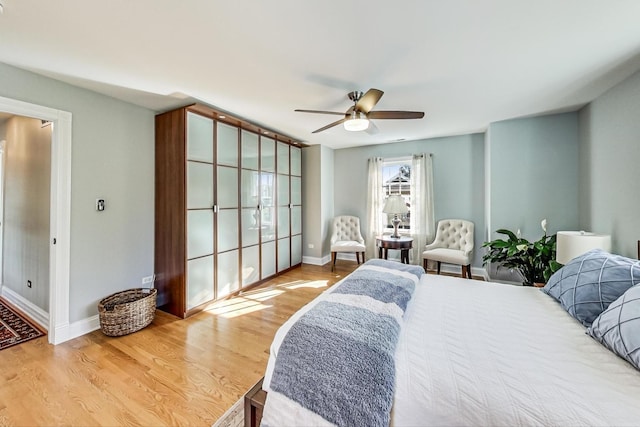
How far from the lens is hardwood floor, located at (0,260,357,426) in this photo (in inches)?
61.2

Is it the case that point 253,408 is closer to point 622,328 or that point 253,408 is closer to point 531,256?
point 622,328

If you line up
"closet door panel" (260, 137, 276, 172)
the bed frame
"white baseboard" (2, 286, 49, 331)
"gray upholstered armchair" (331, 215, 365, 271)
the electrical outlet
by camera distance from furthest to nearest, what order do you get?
"gray upholstered armchair" (331, 215, 365, 271) → "closet door panel" (260, 137, 276, 172) → the electrical outlet → "white baseboard" (2, 286, 49, 331) → the bed frame

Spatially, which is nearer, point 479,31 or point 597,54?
point 479,31

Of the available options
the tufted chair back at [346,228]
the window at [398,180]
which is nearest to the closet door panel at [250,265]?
the tufted chair back at [346,228]

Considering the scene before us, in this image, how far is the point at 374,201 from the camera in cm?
493

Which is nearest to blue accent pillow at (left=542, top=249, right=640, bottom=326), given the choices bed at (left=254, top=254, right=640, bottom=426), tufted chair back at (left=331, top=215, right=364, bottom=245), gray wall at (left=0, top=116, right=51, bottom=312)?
bed at (left=254, top=254, right=640, bottom=426)

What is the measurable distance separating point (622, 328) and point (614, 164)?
2259mm

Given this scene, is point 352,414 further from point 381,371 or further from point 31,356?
point 31,356

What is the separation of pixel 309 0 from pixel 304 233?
4113 millimetres

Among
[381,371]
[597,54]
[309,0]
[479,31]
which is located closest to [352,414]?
[381,371]

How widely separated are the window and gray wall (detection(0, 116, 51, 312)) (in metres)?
4.87

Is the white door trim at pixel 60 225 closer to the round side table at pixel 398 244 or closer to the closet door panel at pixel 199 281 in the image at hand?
the closet door panel at pixel 199 281

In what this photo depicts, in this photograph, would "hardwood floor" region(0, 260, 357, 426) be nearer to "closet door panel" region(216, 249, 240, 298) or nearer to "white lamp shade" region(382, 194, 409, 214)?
"closet door panel" region(216, 249, 240, 298)

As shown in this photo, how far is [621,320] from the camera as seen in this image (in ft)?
3.64
